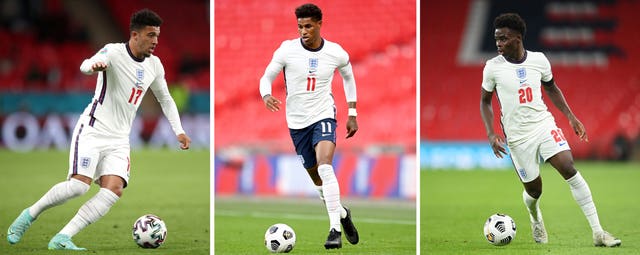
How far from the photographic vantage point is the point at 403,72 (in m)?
18.1

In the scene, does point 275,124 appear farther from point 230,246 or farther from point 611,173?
point 230,246

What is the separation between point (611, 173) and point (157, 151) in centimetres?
1180

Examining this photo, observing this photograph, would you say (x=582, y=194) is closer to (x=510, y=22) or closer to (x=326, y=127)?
(x=510, y=22)

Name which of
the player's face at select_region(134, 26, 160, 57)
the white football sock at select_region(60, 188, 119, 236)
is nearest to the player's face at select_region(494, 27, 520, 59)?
the player's face at select_region(134, 26, 160, 57)

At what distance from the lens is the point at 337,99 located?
17750 mm

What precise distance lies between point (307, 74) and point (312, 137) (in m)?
0.53

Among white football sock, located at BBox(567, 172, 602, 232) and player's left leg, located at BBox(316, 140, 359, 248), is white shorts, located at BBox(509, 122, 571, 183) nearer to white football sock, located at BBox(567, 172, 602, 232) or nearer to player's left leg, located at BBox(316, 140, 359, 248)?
white football sock, located at BBox(567, 172, 602, 232)

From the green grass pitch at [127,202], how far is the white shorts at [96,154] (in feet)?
2.09

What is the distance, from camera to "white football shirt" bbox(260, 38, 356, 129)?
25.8ft

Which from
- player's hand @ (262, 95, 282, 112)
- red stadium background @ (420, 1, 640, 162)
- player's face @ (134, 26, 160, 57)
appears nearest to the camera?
player's hand @ (262, 95, 282, 112)

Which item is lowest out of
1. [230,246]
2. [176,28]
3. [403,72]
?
[230,246]

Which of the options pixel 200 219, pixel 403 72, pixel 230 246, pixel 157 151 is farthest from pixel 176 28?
pixel 230 246

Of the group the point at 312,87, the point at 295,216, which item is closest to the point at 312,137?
the point at 312,87

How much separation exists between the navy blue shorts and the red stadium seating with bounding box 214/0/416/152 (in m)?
7.18
